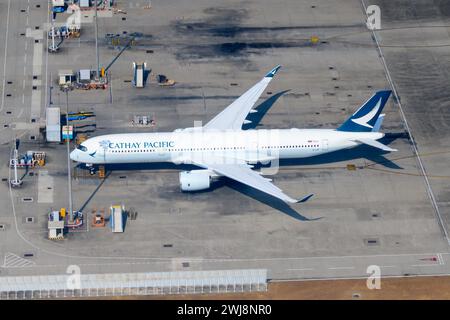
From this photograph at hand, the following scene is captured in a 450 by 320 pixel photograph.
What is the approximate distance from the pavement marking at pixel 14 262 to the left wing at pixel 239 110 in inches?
1480

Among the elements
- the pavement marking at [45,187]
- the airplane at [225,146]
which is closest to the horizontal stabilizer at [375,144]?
the airplane at [225,146]

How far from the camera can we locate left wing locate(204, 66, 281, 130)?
601ft

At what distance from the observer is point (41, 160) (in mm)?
180000

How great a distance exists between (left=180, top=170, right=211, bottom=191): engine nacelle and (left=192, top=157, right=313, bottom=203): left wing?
1682mm

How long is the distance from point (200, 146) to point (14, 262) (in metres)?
33.5

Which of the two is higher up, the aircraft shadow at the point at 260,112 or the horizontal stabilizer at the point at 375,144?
the horizontal stabilizer at the point at 375,144

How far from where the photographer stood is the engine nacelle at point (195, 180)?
174 metres

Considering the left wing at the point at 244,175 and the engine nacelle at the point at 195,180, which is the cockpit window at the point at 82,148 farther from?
the left wing at the point at 244,175

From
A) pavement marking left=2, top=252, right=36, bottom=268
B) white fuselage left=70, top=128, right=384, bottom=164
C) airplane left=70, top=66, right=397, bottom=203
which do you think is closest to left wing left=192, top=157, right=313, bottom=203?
airplane left=70, top=66, right=397, bottom=203

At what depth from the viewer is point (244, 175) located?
567 feet

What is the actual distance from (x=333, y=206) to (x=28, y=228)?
4645cm

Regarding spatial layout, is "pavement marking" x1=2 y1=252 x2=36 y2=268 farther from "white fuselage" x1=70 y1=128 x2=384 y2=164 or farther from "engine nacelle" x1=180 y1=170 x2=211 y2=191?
"engine nacelle" x1=180 y1=170 x2=211 y2=191
